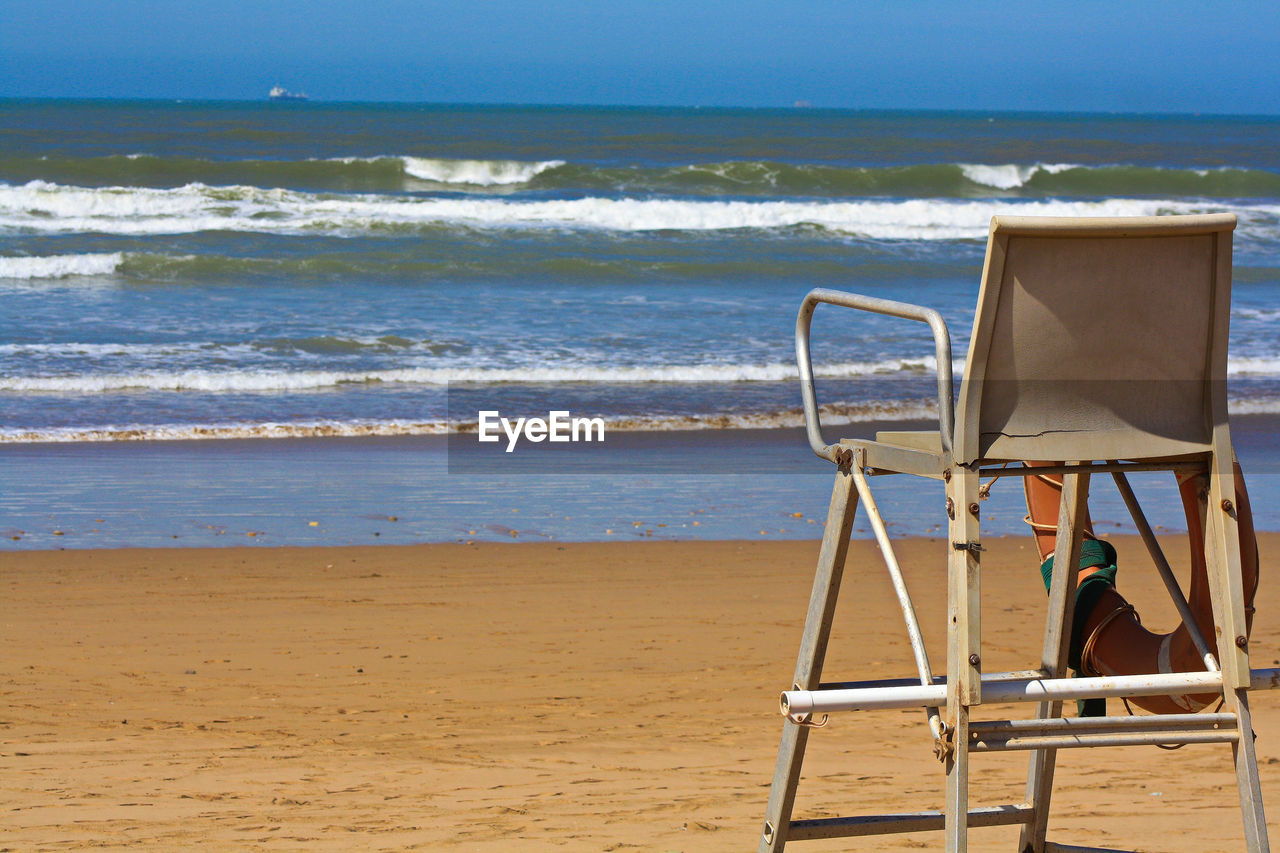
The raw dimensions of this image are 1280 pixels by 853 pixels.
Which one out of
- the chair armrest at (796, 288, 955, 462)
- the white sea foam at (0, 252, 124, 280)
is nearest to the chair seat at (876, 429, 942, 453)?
the chair armrest at (796, 288, 955, 462)

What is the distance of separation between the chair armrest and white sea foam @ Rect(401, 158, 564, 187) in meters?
29.8

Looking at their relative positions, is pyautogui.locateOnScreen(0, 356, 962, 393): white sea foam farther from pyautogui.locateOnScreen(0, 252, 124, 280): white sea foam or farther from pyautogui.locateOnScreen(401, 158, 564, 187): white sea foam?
pyautogui.locateOnScreen(401, 158, 564, 187): white sea foam

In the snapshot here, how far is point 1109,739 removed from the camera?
2125mm

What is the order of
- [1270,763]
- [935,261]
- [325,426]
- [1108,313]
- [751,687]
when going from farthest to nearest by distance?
[935,261] → [325,426] → [751,687] → [1270,763] → [1108,313]

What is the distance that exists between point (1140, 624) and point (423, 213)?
22278 millimetres

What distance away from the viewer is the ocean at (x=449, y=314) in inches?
312

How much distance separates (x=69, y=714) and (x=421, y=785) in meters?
1.37

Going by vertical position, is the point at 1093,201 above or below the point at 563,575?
above

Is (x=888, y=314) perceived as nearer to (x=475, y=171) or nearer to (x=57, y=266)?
(x=57, y=266)

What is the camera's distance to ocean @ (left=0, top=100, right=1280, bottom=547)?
7930 millimetres

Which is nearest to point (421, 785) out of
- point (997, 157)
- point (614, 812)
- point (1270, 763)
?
point (614, 812)

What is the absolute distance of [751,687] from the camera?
186 inches

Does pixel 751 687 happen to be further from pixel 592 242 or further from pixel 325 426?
pixel 592 242

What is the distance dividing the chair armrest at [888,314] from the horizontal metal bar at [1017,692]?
39cm
